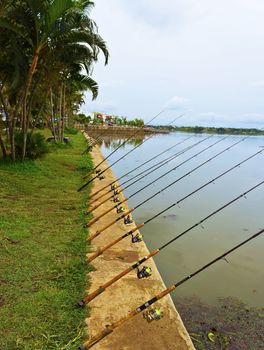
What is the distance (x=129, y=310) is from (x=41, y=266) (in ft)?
5.49

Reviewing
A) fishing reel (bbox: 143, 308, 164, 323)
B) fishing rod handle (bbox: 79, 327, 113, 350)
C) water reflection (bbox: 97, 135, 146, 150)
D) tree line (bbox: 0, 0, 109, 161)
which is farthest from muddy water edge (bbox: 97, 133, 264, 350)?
water reflection (bbox: 97, 135, 146, 150)

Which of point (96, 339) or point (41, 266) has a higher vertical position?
point (96, 339)

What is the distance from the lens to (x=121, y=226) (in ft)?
23.2

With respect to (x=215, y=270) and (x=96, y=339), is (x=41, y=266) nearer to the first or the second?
(x=96, y=339)

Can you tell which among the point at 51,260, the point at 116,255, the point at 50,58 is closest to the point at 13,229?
the point at 51,260

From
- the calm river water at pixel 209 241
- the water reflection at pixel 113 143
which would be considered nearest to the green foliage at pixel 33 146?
the calm river water at pixel 209 241

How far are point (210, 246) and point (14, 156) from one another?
8.52m

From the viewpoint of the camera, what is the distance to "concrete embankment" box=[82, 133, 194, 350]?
3512 millimetres

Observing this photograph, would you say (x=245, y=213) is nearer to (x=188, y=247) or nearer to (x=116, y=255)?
(x=188, y=247)

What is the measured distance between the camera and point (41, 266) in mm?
4871

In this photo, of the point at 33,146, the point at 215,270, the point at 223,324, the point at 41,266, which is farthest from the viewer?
the point at 33,146

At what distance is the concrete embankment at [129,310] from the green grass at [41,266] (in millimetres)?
233

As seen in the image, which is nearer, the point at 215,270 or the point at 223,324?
the point at 223,324

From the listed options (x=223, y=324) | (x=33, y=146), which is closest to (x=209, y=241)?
(x=223, y=324)
